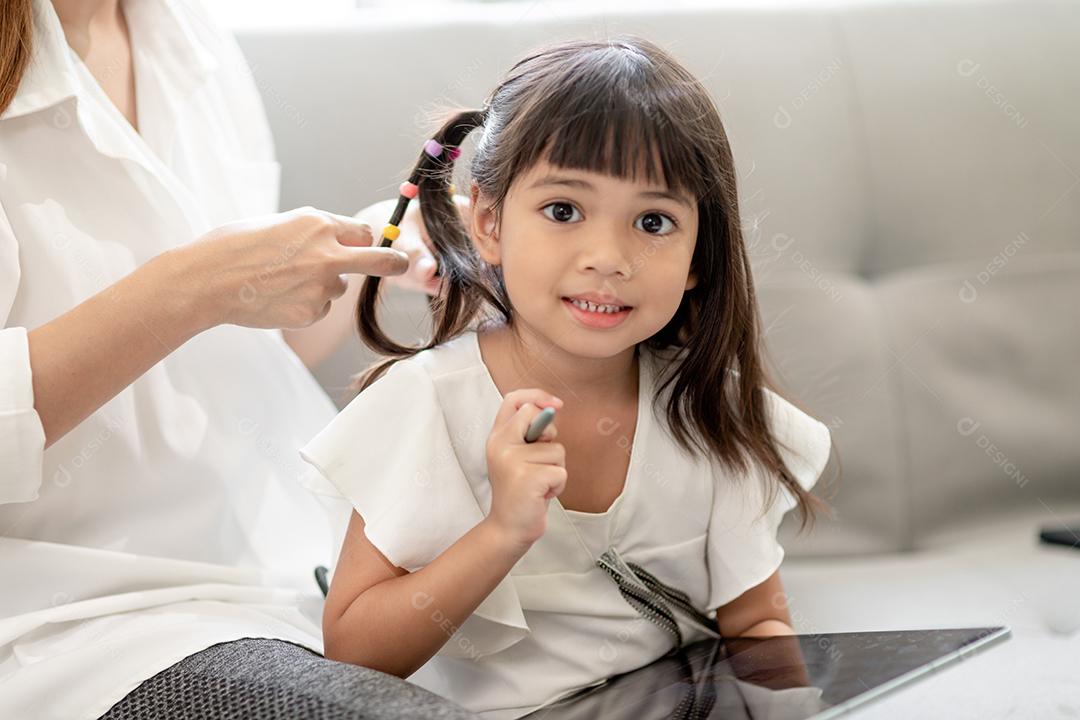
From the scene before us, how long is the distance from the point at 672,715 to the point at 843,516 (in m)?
0.72

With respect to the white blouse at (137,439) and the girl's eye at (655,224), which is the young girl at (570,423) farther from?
the white blouse at (137,439)

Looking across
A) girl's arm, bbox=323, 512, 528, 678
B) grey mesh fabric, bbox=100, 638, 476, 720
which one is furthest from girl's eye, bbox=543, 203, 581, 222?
grey mesh fabric, bbox=100, 638, 476, 720

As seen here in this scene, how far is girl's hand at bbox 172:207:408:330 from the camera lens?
0.93 m

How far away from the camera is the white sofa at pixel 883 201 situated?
1468 mm

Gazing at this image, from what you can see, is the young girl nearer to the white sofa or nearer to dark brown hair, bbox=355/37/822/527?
dark brown hair, bbox=355/37/822/527

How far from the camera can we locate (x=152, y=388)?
3.57 ft

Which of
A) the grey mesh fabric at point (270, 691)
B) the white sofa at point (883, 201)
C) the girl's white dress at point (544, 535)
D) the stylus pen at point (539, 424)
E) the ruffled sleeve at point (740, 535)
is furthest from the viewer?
the white sofa at point (883, 201)

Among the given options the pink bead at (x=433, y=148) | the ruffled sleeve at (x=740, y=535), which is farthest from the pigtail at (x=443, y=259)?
the ruffled sleeve at (x=740, y=535)

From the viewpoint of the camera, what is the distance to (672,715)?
33.2 inches

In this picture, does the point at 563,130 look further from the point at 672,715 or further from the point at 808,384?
the point at 808,384

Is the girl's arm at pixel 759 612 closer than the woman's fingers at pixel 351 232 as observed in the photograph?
No

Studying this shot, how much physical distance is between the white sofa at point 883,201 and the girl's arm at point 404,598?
513 millimetres

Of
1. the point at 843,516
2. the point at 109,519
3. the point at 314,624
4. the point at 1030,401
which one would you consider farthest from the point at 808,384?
the point at 109,519

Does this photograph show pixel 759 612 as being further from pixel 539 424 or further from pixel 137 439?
pixel 137 439
